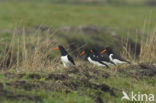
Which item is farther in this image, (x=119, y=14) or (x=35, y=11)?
(x=119, y=14)

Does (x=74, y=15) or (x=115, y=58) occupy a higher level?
(x=115, y=58)

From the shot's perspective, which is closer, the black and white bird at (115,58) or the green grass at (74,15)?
the black and white bird at (115,58)

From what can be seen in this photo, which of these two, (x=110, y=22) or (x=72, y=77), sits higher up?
(x=72, y=77)

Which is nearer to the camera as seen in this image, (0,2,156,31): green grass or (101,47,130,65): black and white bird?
(101,47,130,65): black and white bird

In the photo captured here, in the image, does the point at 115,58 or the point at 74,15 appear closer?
the point at 115,58

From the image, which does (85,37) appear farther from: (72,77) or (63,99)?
(63,99)

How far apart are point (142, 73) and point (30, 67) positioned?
368cm

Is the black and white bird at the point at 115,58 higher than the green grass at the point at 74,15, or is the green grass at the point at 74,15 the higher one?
the black and white bird at the point at 115,58

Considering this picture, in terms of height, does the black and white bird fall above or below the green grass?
above

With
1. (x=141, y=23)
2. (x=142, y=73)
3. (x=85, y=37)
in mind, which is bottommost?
(x=141, y=23)


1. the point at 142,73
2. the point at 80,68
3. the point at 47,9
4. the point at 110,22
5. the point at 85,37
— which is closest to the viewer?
the point at 80,68

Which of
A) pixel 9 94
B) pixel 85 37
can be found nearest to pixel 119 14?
pixel 85 37

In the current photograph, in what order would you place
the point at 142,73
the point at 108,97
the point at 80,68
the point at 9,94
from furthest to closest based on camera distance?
the point at 142,73
the point at 80,68
the point at 108,97
the point at 9,94

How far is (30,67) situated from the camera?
464 inches
